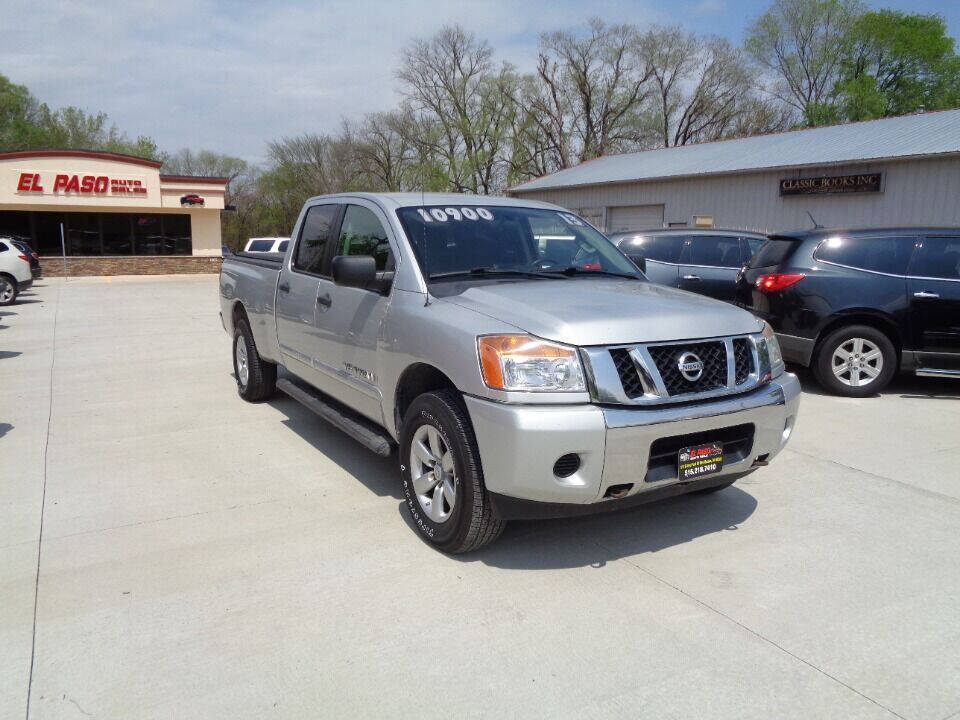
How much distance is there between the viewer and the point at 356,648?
301 centimetres

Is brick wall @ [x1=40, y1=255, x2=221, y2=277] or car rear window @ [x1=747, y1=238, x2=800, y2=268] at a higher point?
car rear window @ [x1=747, y1=238, x2=800, y2=268]

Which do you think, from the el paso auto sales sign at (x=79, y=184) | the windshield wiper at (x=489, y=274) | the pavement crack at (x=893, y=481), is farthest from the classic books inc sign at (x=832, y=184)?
the el paso auto sales sign at (x=79, y=184)

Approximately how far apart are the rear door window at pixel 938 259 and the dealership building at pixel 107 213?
29543 millimetres

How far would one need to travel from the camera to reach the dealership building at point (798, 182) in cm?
1566

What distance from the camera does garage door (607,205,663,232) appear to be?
73.8 feet

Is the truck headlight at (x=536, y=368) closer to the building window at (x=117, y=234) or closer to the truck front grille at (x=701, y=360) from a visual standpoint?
the truck front grille at (x=701, y=360)

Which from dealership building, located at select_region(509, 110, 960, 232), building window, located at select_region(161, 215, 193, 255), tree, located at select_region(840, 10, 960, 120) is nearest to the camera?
dealership building, located at select_region(509, 110, 960, 232)

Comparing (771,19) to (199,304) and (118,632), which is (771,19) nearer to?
(199,304)

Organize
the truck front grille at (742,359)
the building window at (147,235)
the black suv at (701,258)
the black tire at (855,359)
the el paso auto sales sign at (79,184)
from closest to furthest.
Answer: the truck front grille at (742,359) → the black tire at (855,359) → the black suv at (701,258) → the el paso auto sales sign at (79,184) → the building window at (147,235)

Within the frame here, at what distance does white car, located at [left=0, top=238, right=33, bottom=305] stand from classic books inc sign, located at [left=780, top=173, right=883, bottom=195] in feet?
61.6

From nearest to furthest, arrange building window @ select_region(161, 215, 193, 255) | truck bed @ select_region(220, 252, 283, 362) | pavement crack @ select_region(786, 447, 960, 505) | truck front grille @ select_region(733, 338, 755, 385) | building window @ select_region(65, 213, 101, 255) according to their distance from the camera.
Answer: truck front grille @ select_region(733, 338, 755, 385) → pavement crack @ select_region(786, 447, 960, 505) → truck bed @ select_region(220, 252, 283, 362) → building window @ select_region(65, 213, 101, 255) → building window @ select_region(161, 215, 193, 255)

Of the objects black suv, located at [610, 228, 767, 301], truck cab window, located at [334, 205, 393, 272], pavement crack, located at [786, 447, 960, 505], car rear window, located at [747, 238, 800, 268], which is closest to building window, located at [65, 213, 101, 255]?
black suv, located at [610, 228, 767, 301]

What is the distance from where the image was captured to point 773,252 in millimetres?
8281

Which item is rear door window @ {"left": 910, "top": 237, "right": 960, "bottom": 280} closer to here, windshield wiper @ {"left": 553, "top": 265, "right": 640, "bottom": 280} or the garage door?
windshield wiper @ {"left": 553, "top": 265, "right": 640, "bottom": 280}
